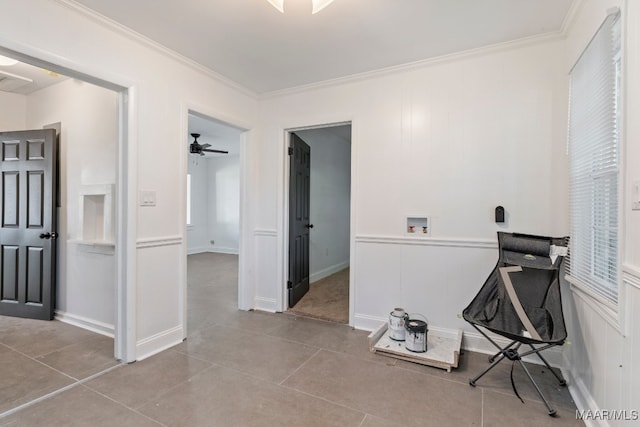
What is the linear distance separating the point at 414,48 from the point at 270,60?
128cm

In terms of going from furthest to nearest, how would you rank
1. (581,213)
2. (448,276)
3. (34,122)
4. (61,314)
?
1. (34,122)
2. (61,314)
3. (448,276)
4. (581,213)

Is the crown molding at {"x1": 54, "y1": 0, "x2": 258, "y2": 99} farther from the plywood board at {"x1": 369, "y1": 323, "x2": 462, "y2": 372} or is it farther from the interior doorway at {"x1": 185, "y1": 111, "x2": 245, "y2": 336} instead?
the interior doorway at {"x1": 185, "y1": 111, "x2": 245, "y2": 336}

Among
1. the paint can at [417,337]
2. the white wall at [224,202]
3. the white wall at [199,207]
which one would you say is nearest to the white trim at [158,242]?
the paint can at [417,337]

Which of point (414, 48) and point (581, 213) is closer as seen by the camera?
point (581, 213)

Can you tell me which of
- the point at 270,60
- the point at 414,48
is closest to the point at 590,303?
the point at 414,48

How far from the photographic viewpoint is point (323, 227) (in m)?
5.41

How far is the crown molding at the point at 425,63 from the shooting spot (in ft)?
7.96

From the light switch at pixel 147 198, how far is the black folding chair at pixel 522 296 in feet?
8.55

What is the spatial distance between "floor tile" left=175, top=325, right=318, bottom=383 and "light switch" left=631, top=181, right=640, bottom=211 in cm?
220

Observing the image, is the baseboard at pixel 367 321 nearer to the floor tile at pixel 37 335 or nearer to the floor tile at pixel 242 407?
the floor tile at pixel 242 407

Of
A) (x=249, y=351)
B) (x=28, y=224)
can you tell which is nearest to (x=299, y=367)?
(x=249, y=351)

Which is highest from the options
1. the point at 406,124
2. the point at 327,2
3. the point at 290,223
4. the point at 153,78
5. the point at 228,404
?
the point at 327,2

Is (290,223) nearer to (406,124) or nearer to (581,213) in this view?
(406,124)

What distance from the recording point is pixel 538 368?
2.38 meters
